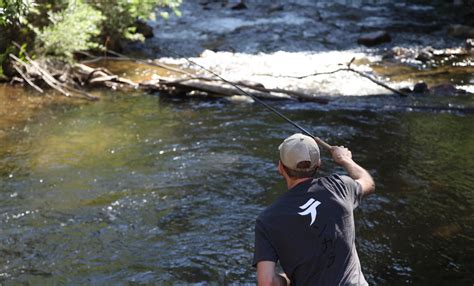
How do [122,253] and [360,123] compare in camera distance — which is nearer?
[122,253]

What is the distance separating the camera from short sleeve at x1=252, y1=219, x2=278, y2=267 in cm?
299

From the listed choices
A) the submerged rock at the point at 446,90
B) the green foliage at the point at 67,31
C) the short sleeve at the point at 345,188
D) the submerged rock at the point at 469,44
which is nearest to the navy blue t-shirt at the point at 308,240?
the short sleeve at the point at 345,188

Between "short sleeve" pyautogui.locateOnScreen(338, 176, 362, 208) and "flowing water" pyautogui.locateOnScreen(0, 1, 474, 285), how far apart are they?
1949mm

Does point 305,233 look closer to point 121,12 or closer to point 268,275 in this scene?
point 268,275

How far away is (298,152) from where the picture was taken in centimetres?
310

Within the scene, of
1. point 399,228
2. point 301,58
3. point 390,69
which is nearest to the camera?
point 399,228

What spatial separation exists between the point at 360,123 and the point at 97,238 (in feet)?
16.7

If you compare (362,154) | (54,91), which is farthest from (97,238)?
(54,91)

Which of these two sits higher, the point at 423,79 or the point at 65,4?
the point at 65,4

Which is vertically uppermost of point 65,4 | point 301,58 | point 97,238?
point 65,4

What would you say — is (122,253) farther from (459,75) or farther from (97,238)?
(459,75)

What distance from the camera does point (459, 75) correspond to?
12.5 meters

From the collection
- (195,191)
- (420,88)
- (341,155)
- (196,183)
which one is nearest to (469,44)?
(420,88)

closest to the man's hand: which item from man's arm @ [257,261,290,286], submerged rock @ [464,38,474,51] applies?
man's arm @ [257,261,290,286]
